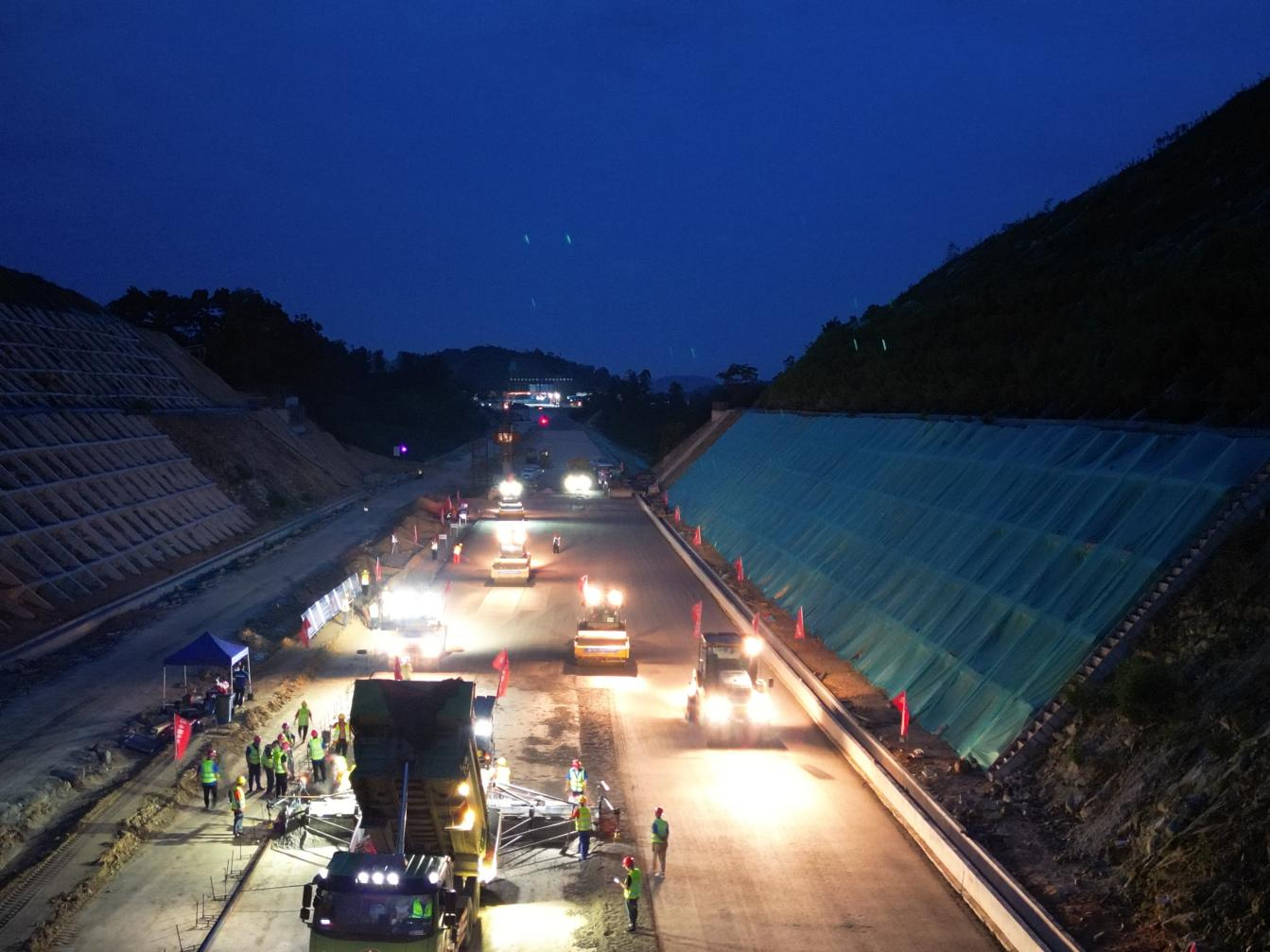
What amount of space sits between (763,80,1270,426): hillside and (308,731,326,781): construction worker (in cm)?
1879

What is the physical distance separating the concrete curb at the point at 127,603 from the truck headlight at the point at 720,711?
18464mm

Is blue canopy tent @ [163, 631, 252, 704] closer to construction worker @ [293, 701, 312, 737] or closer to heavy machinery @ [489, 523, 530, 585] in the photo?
construction worker @ [293, 701, 312, 737]

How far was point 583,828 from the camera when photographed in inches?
611

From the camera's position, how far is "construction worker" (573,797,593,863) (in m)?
15.5

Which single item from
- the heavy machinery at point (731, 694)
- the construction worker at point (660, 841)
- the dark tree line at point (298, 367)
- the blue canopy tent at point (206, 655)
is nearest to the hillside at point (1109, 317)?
the heavy machinery at point (731, 694)

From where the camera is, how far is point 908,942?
13.1m

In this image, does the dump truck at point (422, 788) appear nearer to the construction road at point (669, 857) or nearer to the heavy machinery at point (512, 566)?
the construction road at point (669, 857)

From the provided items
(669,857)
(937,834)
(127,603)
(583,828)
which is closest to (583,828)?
(583,828)

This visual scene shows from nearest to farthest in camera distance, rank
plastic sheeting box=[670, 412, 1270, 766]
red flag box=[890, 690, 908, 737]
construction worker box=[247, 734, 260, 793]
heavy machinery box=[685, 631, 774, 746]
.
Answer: plastic sheeting box=[670, 412, 1270, 766], construction worker box=[247, 734, 260, 793], red flag box=[890, 690, 908, 737], heavy machinery box=[685, 631, 774, 746]

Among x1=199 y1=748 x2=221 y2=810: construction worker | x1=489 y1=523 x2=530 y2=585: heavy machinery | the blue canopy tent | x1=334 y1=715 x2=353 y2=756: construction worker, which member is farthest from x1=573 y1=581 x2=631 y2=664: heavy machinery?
x1=489 y1=523 x2=530 y2=585: heavy machinery

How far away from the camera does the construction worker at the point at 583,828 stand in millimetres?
15484

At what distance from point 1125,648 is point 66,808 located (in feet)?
59.0

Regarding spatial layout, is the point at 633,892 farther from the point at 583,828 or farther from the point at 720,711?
the point at 720,711

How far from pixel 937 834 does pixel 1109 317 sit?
21.2 meters
